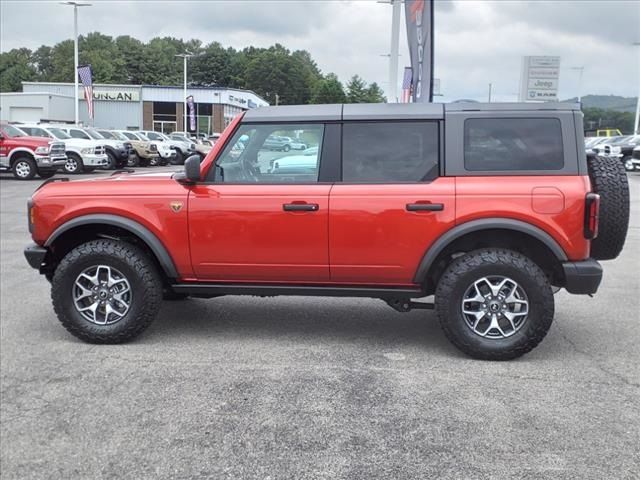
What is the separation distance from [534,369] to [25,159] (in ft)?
62.0

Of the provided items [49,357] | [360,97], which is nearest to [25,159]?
[49,357]

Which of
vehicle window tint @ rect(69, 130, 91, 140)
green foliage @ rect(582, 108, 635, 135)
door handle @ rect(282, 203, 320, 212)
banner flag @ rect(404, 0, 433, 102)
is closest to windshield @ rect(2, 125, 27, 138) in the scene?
vehicle window tint @ rect(69, 130, 91, 140)

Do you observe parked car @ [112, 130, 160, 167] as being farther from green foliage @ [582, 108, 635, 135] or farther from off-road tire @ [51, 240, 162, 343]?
green foliage @ [582, 108, 635, 135]

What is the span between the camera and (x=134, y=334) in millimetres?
4734

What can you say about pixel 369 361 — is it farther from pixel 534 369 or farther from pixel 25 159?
pixel 25 159

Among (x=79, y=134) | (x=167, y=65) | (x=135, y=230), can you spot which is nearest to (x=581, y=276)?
(x=135, y=230)

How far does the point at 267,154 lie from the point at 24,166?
17.3 metres

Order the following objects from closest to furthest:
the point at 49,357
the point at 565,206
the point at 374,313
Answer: the point at 565,206 → the point at 49,357 → the point at 374,313

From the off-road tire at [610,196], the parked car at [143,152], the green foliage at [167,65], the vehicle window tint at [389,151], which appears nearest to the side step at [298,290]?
the vehicle window tint at [389,151]

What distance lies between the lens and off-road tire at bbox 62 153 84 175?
853 inches

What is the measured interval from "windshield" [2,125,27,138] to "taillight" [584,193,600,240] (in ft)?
63.8

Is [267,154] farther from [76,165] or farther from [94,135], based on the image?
[94,135]

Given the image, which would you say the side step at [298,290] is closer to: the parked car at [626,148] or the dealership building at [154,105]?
the parked car at [626,148]

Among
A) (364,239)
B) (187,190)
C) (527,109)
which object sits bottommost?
(364,239)
